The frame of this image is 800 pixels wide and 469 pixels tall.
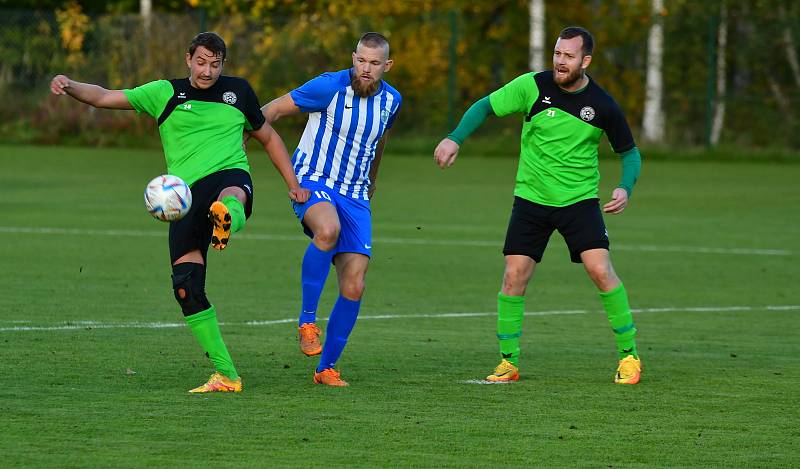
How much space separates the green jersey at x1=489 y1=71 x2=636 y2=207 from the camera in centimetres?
899

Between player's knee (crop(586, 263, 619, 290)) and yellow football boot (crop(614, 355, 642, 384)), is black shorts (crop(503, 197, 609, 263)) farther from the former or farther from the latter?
yellow football boot (crop(614, 355, 642, 384))

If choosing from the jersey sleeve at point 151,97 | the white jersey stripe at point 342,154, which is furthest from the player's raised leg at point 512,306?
the jersey sleeve at point 151,97

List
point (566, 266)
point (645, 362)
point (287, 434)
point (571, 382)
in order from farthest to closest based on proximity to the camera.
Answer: point (566, 266)
point (645, 362)
point (571, 382)
point (287, 434)

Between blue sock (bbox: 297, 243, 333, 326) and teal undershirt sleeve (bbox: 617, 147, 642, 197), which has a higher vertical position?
teal undershirt sleeve (bbox: 617, 147, 642, 197)

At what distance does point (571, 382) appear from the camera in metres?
8.92

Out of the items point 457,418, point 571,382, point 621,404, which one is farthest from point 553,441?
point 571,382

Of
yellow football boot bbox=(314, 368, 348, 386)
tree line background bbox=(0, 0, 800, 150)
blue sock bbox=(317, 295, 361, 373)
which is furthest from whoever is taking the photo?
tree line background bbox=(0, 0, 800, 150)

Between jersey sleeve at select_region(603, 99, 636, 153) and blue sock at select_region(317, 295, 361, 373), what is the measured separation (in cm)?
176

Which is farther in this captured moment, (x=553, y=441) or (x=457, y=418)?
(x=457, y=418)

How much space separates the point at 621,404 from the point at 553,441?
1.16 meters

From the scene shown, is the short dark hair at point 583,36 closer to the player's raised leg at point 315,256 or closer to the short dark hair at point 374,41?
the short dark hair at point 374,41

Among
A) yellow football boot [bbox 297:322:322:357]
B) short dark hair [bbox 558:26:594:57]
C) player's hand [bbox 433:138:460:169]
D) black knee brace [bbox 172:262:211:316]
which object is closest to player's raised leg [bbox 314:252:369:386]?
yellow football boot [bbox 297:322:322:357]

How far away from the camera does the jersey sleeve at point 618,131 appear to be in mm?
9047

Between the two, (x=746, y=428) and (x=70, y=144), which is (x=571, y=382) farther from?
(x=70, y=144)
